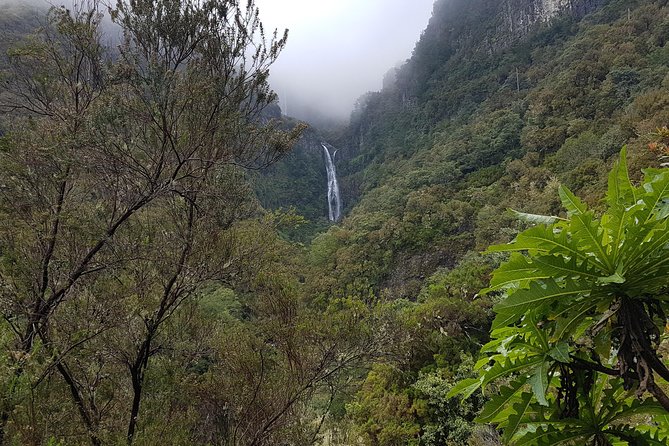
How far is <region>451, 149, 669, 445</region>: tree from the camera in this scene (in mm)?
961

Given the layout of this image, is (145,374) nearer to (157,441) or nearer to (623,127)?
(157,441)

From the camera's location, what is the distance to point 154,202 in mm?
4719

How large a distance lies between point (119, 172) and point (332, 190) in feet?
186

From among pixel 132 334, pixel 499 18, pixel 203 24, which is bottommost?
pixel 132 334

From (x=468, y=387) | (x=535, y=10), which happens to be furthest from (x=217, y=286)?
(x=535, y=10)

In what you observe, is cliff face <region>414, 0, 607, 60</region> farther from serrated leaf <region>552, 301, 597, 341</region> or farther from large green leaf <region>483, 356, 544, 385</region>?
large green leaf <region>483, 356, 544, 385</region>

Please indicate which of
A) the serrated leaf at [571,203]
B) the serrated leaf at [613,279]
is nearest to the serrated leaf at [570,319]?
the serrated leaf at [613,279]

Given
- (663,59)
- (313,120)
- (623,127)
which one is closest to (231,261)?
(623,127)

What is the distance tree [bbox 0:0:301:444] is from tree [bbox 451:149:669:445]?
153 inches

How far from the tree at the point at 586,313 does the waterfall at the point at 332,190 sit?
171 ft

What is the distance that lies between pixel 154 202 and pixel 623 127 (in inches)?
851

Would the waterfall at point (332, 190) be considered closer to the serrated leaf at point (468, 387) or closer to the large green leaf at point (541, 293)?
the serrated leaf at point (468, 387)

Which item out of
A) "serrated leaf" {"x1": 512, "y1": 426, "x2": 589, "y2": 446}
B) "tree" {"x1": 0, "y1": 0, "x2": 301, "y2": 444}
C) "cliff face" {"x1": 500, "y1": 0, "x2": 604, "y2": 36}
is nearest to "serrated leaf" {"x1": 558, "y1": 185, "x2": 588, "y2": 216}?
"serrated leaf" {"x1": 512, "y1": 426, "x2": 589, "y2": 446}

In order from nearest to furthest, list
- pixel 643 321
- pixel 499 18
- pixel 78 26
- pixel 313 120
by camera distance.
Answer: pixel 643 321, pixel 78 26, pixel 499 18, pixel 313 120
